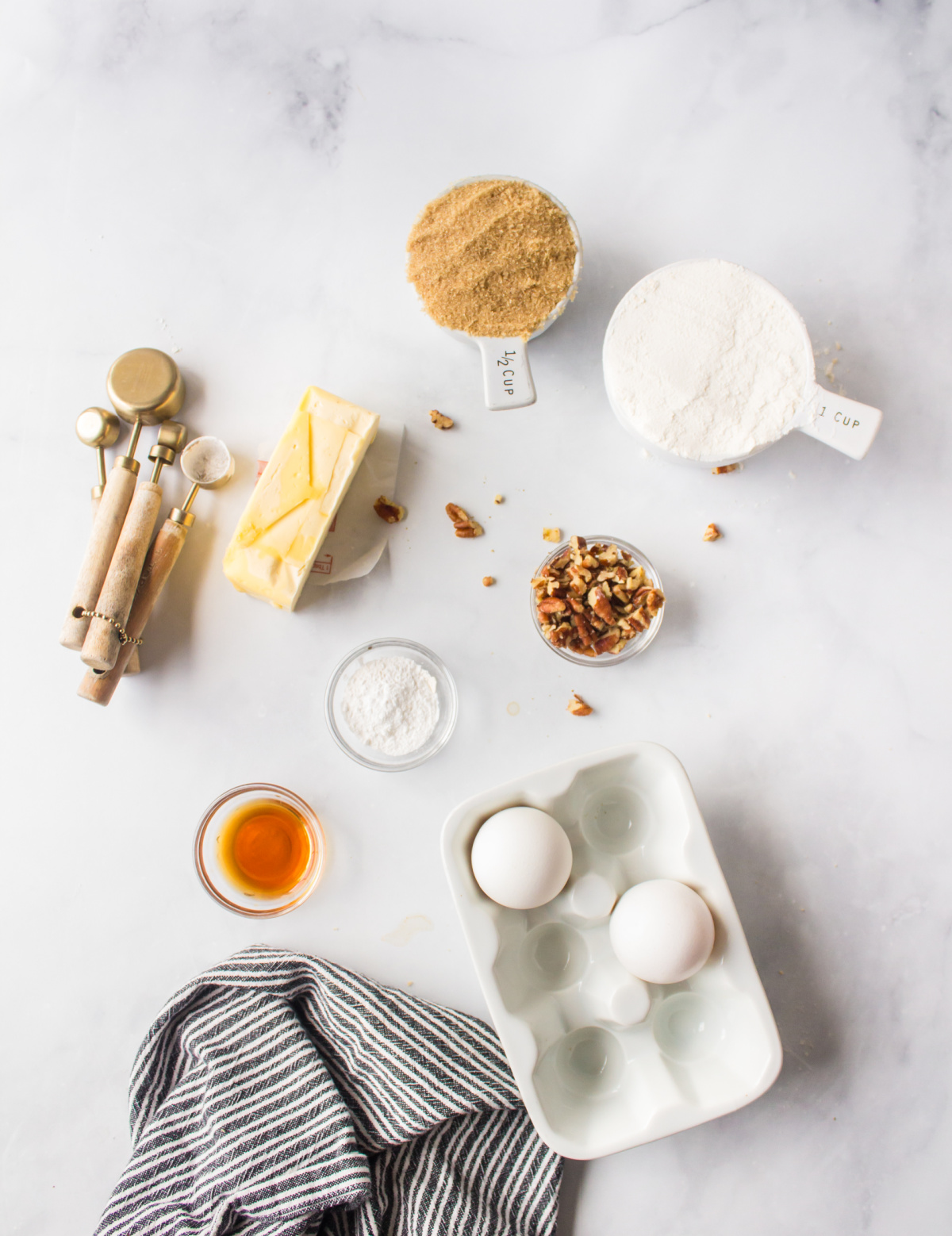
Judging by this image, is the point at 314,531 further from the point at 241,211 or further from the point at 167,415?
the point at 241,211

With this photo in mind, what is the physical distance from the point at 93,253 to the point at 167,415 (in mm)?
274

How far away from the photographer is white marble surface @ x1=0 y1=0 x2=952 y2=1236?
3.46 feet

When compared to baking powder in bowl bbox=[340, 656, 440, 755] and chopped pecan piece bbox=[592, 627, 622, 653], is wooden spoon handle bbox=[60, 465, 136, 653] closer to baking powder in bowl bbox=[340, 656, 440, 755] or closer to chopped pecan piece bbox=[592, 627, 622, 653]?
baking powder in bowl bbox=[340, 656, 440, 755]

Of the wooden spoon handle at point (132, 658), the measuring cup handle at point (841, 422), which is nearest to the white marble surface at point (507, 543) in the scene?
the wooden spoon handle at point (132, 658)

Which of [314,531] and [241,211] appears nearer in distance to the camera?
[314,531]

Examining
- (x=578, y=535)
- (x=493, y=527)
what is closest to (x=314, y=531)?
(x=493, y=527)

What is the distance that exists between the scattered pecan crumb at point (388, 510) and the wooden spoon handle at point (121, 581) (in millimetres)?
289

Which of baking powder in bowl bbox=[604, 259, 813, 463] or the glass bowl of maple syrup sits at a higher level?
baking powder in bowl bbox=[604, 259, 813, 463]

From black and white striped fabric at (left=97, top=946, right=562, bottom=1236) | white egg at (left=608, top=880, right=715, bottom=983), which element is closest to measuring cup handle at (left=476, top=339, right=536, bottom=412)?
white egg at (left=608, top=880, right=715, bottom=983)

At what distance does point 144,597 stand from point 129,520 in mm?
104

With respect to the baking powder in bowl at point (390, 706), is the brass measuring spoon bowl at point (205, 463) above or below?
above

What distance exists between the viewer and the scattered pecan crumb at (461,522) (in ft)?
3.49

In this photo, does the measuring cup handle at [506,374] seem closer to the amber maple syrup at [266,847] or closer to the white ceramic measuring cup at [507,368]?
Result: the white ceramic measuring cup at [507,368]

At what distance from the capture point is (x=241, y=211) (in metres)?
1.11
